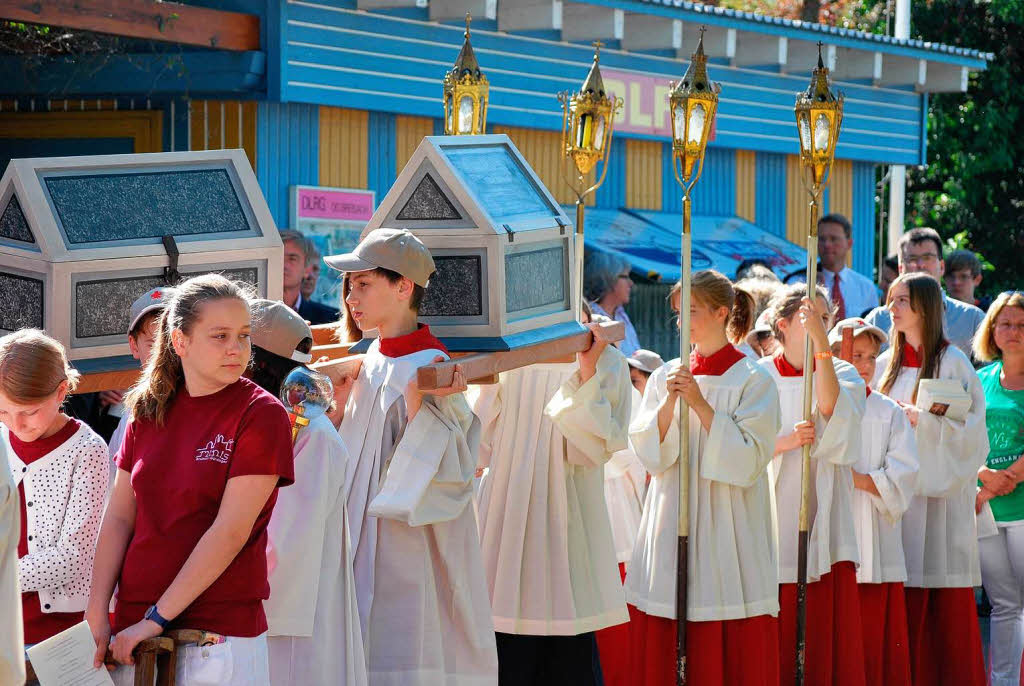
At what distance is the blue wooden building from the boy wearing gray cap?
5.70 meters

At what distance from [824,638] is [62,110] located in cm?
690

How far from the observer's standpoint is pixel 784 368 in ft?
24.3

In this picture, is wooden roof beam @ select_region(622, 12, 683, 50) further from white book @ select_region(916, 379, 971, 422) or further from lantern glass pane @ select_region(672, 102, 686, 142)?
lantern glass pane @ select_region(672, 102, 686, 142)

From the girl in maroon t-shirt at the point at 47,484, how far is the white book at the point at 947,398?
453 cm

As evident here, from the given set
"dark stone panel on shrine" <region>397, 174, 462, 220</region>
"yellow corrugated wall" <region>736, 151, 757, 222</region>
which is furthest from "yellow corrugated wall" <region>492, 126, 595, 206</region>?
"dark stone panel on shrine" <region>397, 174, 462, 220</region>

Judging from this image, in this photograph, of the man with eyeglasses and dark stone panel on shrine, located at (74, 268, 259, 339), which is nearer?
dark stone panel on shrine, located at (74, 268, 259, 339)

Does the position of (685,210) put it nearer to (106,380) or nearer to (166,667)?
(106,380)

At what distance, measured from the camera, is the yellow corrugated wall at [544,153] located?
12711 mm

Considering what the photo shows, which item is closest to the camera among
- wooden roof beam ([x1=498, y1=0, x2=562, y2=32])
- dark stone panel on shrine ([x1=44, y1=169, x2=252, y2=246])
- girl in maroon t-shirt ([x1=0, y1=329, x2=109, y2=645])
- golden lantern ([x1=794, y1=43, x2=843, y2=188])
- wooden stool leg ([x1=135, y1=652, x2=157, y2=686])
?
wooden stool leg ([x1=135, y1=652, x2=157, y2=686])

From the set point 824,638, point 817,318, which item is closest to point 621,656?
point 824,638

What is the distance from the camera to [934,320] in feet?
25.1

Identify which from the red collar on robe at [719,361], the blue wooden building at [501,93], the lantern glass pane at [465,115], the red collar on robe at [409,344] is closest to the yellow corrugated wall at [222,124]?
the blue wooden building at [501,93]

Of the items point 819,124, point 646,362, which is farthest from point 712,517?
point 819,124

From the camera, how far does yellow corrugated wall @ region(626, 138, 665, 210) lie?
13867mm
